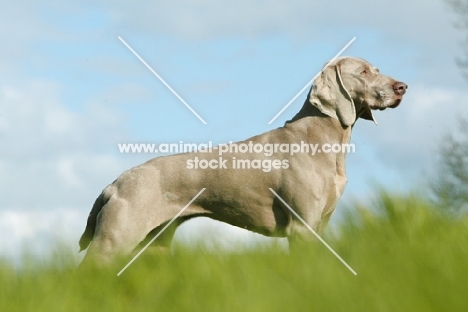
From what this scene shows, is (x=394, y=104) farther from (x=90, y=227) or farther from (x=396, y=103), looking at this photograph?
(x=90, y=227)

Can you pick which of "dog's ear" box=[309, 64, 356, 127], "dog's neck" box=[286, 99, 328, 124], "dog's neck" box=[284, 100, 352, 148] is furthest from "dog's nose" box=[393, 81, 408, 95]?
"dog's neck" box=[286, 99, 328, 124]

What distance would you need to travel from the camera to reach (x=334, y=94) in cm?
802

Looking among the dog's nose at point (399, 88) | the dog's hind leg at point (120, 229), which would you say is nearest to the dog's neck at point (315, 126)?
the dog's nose at point (399, 88)

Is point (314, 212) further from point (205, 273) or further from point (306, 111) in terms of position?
point (205, 273)

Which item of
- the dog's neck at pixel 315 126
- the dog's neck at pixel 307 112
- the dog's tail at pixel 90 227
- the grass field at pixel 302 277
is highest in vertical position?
the dog's neck at pixel 307 112

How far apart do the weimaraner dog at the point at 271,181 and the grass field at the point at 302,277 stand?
8.38ft

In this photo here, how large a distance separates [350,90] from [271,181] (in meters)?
1.30

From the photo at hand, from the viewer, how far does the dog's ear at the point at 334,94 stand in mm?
8000

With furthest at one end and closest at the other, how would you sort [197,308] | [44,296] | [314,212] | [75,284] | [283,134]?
[283,134], [314,212], [75,284], [44,296], [197,308]

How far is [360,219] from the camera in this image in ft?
16.5

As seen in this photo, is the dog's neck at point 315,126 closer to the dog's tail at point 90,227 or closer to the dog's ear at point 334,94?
the dog's ear at point 334,94

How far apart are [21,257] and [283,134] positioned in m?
3.72

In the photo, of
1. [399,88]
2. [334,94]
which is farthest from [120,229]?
[399,88]

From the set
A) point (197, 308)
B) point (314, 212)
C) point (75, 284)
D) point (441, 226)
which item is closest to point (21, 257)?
point (75, 284)
